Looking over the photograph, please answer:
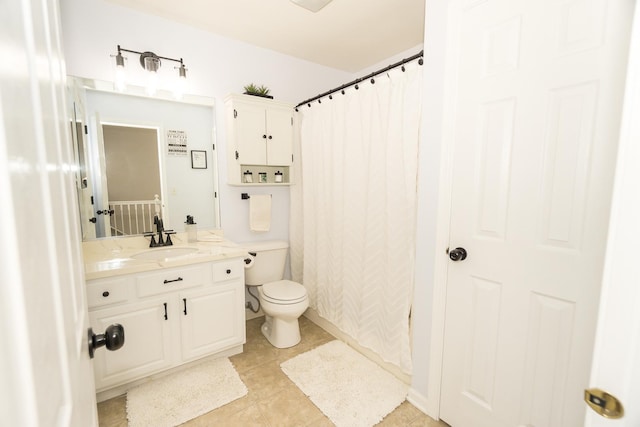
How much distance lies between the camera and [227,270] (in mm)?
2053

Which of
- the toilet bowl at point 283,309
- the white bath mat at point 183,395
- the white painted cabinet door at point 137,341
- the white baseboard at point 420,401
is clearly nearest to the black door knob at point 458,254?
the white baseboard at point 420,401

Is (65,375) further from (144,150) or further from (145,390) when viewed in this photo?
(144,150)

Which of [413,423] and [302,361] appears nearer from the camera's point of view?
[413,423]

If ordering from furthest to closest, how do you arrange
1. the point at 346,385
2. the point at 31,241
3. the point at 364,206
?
the point at 364,206 < the point at 346,385 < the point at 31,241

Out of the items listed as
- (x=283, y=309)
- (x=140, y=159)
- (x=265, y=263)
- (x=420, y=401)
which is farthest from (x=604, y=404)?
(x=140, y=159)

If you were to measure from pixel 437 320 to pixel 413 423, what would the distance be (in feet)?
1.96

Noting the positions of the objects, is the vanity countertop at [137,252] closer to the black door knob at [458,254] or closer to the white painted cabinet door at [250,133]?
the white painted cabinet door at [250,133]

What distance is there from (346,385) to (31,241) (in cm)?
200

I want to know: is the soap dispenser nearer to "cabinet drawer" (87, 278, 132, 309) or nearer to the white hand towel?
the white hand towel

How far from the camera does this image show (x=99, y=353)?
1.66m

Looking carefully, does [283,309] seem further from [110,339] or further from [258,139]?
[110,339]

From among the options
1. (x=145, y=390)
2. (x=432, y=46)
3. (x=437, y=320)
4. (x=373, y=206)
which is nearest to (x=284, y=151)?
(x=373, y=206)

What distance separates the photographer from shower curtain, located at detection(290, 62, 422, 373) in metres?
1.83

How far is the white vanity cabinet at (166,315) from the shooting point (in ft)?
5.43
